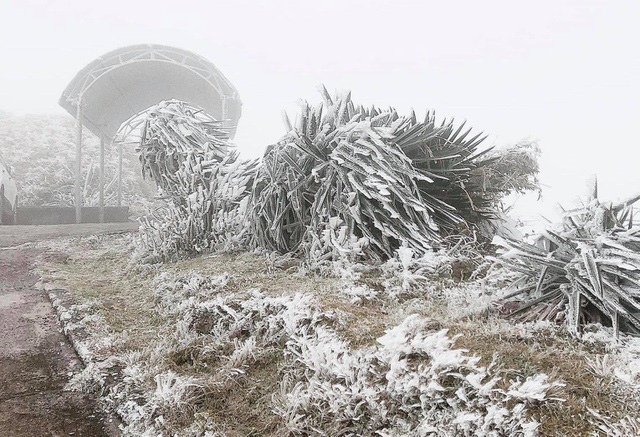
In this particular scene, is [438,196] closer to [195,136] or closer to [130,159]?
[195,136]

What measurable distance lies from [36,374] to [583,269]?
3.19 m

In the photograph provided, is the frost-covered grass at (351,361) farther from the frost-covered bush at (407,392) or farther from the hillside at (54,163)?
the hillside at (54,163)

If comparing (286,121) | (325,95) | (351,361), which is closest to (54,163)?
(286,121)

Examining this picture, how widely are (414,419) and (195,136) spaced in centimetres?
594

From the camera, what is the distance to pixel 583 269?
2.35 meters

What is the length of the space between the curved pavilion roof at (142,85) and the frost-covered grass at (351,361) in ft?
35.6

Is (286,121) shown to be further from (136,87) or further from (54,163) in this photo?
(54,163)

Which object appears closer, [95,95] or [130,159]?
[95,95]

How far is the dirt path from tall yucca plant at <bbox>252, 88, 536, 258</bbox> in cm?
203

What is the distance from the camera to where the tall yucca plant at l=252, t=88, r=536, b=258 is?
385 cm

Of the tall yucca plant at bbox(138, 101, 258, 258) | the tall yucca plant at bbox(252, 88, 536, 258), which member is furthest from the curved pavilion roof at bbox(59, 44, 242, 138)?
the tall yucca plant at bbox(252, 88, 536, 258)

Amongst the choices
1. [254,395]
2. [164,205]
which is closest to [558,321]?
[254,395]

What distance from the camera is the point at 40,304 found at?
13.7 feet

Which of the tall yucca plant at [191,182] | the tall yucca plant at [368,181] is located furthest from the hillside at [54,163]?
the tall yucca plant at [368,181]
